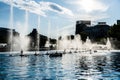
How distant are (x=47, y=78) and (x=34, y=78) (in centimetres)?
200

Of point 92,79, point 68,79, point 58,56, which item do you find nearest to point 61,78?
point 68,79

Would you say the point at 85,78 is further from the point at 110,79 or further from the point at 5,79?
the point at 5,79

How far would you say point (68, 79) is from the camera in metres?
48.3

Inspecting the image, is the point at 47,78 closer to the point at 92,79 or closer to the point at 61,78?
the point at 61,78

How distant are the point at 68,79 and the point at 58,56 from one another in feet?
245

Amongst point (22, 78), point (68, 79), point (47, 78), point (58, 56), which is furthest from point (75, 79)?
point (58, 56)

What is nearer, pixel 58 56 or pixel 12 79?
pixel 12 79

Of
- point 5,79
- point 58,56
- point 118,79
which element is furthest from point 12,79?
point 58,56

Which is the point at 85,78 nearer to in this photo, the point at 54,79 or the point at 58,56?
the point at 54,79

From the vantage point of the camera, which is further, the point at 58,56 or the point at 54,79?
the point at 58,56

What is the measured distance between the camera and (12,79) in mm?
48406

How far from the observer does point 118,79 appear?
48.0m

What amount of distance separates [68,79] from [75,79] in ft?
3.47

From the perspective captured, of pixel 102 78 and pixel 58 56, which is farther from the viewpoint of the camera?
pixel 58 56
